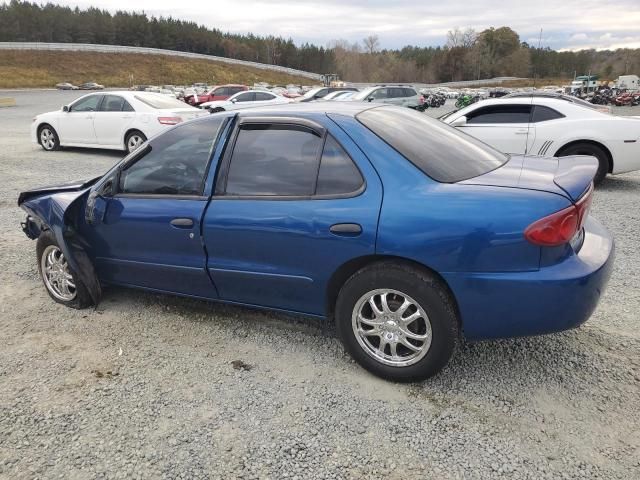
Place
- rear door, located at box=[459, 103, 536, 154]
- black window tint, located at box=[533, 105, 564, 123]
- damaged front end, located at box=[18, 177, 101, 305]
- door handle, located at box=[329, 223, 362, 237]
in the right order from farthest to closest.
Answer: rear door, located at box=[459, 103, 536, 154] → black window tint, located at box=[533, 105, 564, 123] → damaged front end, located at box=[18, 177, 101, 305] → door handle, located at box=[329, 223, 362, 237]

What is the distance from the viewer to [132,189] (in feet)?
12.0

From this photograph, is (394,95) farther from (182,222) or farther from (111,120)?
(182,222)

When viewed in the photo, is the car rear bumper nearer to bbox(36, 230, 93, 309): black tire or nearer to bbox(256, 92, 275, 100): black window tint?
bbox(36, 230, 93, 309): black tire

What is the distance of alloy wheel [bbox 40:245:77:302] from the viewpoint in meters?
4.02

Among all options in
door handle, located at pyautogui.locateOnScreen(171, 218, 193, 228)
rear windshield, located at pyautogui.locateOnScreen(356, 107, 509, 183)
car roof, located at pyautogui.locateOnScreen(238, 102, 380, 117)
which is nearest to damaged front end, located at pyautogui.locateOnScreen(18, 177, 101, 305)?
door handle, located at pyautogui.locateOnScreen(171, 218, 193, 228)

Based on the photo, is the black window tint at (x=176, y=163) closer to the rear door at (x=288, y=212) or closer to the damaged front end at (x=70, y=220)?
the rear door at (x=288, y=212)

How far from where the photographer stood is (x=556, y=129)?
8.07 m

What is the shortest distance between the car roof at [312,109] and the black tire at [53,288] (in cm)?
183

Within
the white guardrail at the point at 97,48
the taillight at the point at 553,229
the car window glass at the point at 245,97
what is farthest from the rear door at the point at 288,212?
the white guardrail at the point at 97,48

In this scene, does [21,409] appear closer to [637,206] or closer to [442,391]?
[442,391]

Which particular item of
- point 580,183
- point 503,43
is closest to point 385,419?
point 580,183

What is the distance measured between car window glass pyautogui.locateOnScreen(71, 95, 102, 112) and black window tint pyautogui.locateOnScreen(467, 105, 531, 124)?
8.52m

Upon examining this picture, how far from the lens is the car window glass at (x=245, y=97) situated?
70.9 feet

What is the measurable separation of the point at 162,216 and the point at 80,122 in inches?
405
